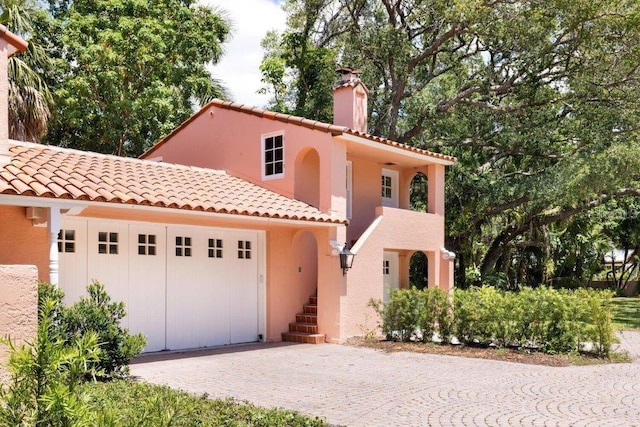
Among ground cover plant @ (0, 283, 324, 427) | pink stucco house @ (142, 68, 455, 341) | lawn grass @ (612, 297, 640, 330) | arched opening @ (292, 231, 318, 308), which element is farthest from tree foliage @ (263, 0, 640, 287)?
ground cover plant @ (0, 283, 324, 427)

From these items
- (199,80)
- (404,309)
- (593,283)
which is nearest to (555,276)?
(593,283)

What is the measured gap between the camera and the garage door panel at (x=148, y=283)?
42.9ft

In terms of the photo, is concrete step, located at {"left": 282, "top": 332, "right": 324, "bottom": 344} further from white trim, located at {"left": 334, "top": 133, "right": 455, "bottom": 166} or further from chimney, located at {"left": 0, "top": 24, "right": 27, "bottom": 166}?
chimney, located at {"left": 0, "top": 24, "right": 27, "bottom": 166}

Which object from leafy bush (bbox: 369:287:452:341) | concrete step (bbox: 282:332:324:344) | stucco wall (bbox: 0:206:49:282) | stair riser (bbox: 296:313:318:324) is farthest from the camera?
stair riser (bbox: 296:313:318:324)

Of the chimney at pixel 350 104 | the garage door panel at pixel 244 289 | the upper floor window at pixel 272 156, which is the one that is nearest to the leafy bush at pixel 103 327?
the garage door panel at pixel 244 289

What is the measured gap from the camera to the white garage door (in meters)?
12.4

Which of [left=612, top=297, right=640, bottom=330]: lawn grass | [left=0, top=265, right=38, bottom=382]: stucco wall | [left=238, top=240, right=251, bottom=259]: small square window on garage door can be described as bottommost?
[left=612, top=297, right=640, bottom=330]: lawn grass

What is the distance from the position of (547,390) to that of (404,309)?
5.56 m

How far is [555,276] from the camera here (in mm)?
40219

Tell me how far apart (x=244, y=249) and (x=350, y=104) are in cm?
534

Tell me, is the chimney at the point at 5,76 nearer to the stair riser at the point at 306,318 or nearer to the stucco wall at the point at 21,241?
the stucco wall at the point at 21,241

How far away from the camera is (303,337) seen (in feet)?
51.4

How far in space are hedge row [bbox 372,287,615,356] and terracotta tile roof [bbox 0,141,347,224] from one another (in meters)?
2.77

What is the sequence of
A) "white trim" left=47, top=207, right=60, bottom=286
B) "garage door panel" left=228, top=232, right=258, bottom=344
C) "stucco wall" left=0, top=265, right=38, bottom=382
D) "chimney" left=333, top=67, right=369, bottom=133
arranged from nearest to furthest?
"stucco wall" left=0, top=265, right=38, bottom=382, "white trim" left=47, top=207, right=60, bottom=286, "garage door panel" left=228, top=232, right=258, bottom=344, "chimney" left=333, top=67, right=369, bottom=133
